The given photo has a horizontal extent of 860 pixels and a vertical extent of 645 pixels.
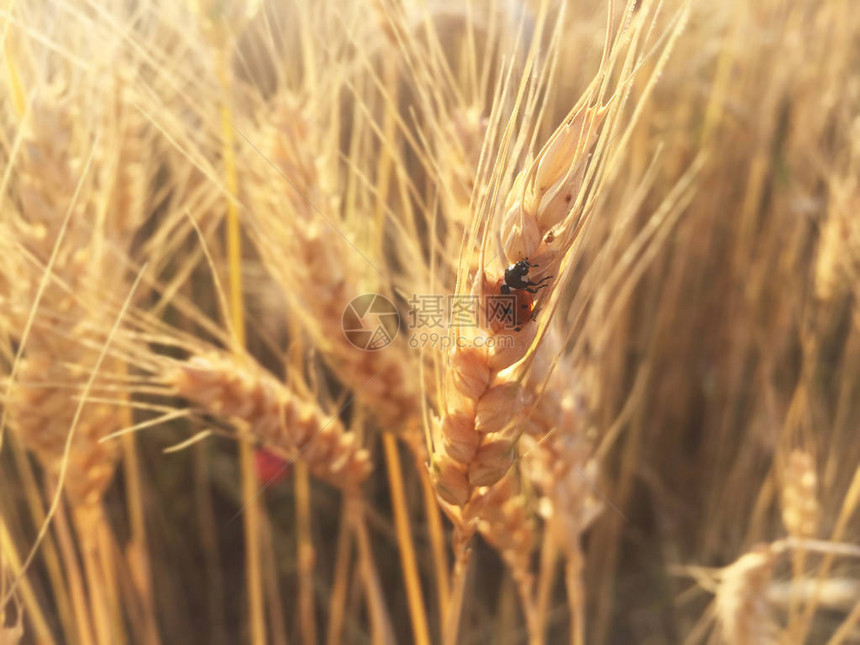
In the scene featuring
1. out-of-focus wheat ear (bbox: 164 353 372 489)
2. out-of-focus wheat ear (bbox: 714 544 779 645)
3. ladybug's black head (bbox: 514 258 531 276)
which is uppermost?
ladybug's black head (bbox: 514 258 531 276)

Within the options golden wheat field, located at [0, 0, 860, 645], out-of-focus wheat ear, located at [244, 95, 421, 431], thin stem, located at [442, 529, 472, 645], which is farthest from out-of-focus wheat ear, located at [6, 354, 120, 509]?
thin stem, located at [442, 529, 472, 645]

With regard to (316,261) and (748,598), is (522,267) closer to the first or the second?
(316,261)

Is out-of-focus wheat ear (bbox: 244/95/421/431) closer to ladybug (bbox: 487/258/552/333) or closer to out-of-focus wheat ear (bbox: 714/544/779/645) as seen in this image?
ladybug (bbox: 487/258/552/333)

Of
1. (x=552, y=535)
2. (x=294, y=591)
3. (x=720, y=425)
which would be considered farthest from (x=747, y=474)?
(x=294, y=591)

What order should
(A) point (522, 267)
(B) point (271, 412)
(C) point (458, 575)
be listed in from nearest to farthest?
(A) point (522, 267)
(C) point (458, 575)
(B) point (271, 412)

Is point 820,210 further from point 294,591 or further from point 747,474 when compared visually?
point 294,591

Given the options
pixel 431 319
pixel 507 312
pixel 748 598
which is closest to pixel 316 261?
pixel 431 319

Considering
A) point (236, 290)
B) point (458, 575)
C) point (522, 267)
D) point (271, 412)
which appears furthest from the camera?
point (236, 290)

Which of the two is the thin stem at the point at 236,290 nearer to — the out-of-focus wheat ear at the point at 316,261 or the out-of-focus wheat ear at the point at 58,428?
the out-of-focus wheat ear at the point at 316,261
